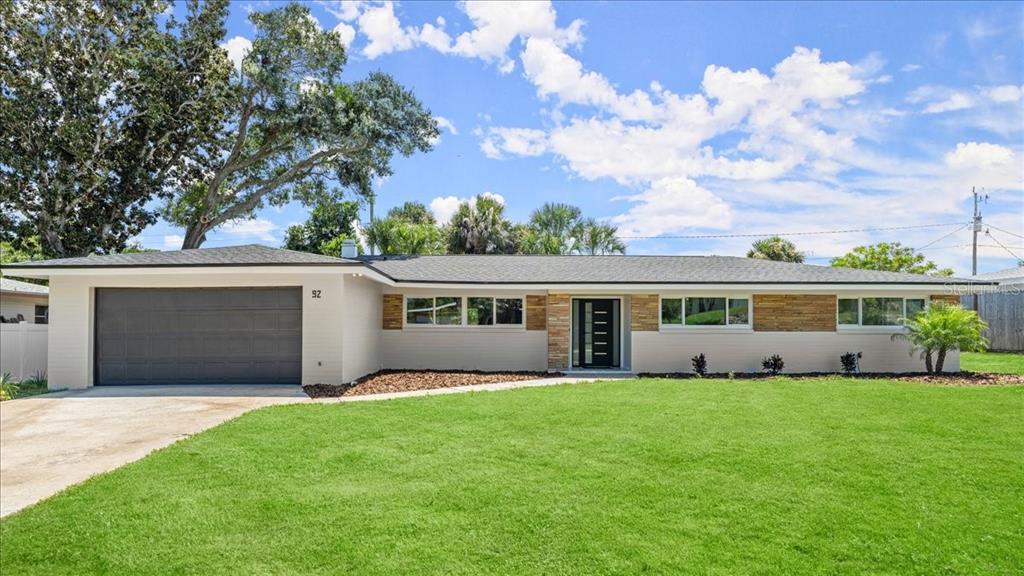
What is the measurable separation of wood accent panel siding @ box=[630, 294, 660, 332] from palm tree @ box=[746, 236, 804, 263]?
2520 cm

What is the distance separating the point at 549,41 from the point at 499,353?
28.1 ft

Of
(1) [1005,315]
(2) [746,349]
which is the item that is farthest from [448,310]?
(1) [1005,315]

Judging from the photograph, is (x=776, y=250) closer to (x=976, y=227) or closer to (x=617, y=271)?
(x=976, y=227)

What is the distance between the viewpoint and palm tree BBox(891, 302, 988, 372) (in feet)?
46.7

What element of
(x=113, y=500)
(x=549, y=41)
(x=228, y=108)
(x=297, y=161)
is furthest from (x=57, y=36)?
(x=113, y=500)

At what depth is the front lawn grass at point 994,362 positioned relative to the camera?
15961mm

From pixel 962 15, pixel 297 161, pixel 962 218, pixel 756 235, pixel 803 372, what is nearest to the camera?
pixel 962 15

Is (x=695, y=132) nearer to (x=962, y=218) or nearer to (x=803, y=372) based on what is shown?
(x=803, y=372)

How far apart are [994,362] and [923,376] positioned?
5866mm

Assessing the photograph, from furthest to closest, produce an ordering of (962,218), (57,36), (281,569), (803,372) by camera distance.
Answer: (962,218) → (57,36) → (803,372) → (281,569)

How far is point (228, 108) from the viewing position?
22.9 m

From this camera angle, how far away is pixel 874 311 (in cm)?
1592

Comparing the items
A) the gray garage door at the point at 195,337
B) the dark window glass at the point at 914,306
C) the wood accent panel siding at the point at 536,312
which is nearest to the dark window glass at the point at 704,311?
the wood accent panel siding at the point at 536,312

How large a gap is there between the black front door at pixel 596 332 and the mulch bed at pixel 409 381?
198cm
